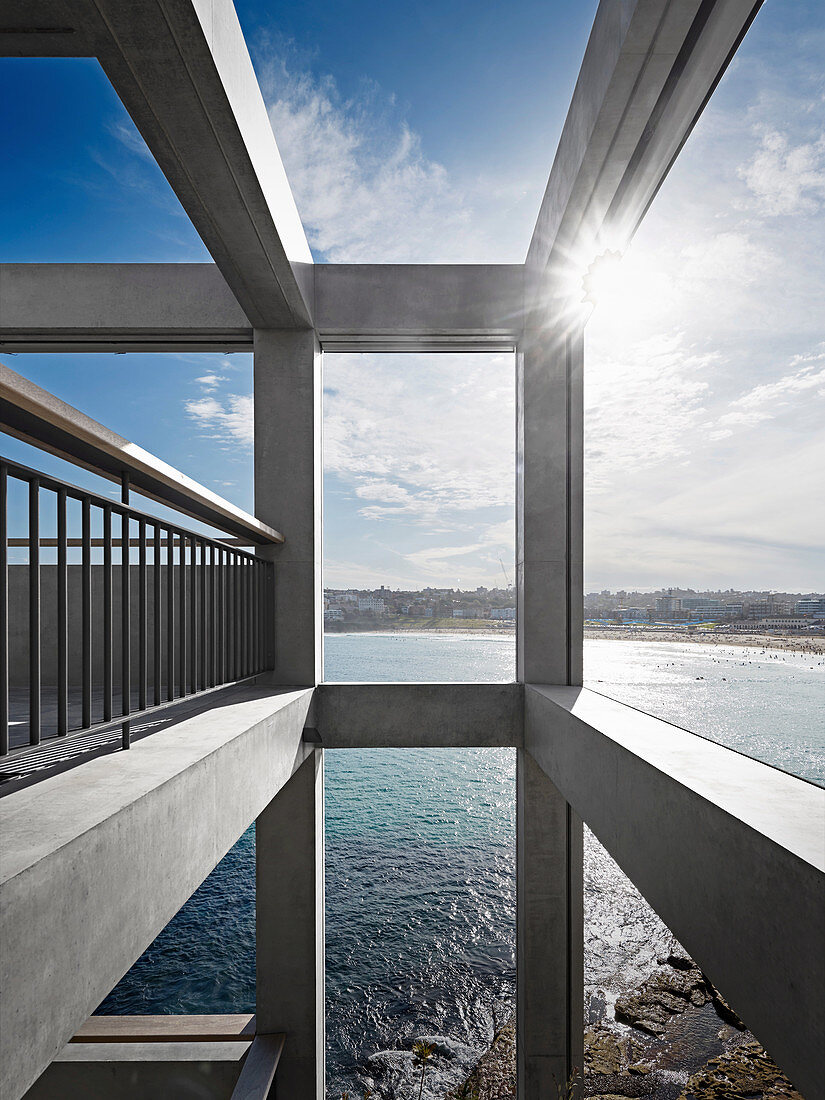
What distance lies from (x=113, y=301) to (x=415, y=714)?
2.88 metres

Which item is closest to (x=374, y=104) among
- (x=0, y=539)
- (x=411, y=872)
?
(x=0, y=539)

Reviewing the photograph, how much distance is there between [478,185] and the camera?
316 cm

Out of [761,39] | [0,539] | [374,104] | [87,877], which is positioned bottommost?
[87,877]

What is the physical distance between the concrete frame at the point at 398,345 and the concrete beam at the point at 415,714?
1cm

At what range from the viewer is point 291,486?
133 inches

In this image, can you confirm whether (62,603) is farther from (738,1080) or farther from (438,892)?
(438,892)

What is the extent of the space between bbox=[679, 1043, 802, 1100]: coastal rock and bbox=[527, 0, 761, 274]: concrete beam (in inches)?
231

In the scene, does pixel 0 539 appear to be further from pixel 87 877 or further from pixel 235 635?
pixel 235 635

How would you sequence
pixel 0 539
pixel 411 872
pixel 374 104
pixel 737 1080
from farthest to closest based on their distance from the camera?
pixel 411 872 → pixel 737 1080 → pixel 374 104 → pixel 0 539

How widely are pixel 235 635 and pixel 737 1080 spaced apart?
18.3ft

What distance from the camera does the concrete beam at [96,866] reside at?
85 cm

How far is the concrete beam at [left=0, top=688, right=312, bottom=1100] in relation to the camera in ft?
2.78

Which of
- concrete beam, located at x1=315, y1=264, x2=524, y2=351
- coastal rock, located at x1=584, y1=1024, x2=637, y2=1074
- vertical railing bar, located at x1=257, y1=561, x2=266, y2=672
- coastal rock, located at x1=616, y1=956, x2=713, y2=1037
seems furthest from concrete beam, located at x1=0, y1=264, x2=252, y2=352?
coastal rock, located at x1=616, y1=956, x2=713, y2=1037

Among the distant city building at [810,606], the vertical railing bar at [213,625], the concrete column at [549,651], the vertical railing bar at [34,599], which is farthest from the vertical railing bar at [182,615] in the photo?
the concrete column at [549,651]
